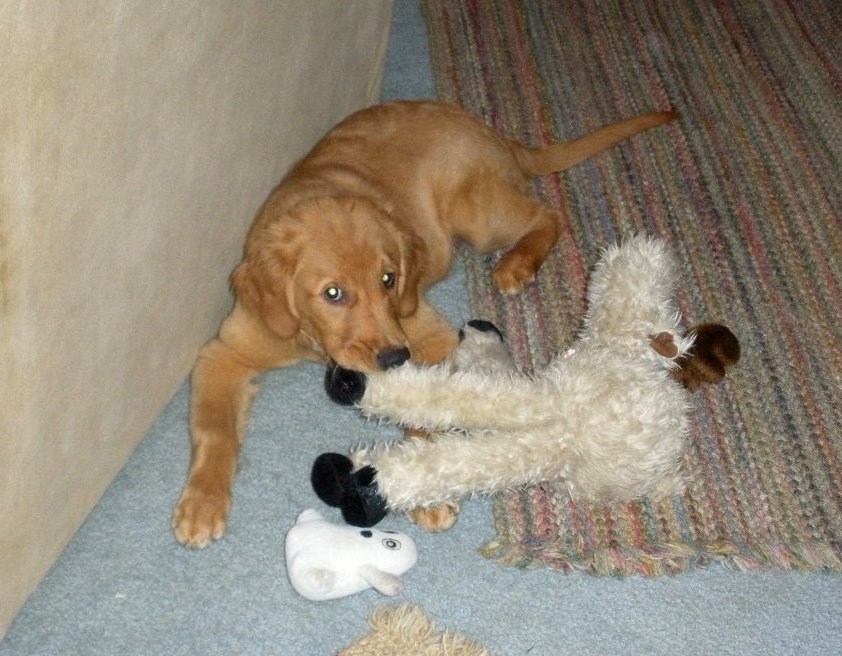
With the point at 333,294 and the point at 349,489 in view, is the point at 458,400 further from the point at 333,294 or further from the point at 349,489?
the point at 333,294

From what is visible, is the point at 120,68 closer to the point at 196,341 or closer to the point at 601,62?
the point at 196,341

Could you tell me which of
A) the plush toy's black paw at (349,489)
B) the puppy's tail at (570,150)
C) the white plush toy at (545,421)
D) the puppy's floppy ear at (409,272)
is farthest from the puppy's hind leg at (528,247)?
the plush toy's black paw at (349,489)

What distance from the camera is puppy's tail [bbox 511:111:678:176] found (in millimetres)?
3061

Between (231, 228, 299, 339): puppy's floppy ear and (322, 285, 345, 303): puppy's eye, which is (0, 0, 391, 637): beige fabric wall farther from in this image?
(322, 285, 345, 303): puppy's eye

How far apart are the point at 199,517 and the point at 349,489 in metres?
0.37

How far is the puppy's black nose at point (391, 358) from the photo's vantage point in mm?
2148

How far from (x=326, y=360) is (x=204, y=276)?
0.35m

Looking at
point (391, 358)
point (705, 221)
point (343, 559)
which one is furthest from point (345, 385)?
point (705, 221)

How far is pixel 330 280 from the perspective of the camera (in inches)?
86.4

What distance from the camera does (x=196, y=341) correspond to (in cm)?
240

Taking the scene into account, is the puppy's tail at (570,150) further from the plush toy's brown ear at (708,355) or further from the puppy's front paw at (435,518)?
the puppy's front paw at (435,518)

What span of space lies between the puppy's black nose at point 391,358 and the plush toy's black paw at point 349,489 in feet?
0.77

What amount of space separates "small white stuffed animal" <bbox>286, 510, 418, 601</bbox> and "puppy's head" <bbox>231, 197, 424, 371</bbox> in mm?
374

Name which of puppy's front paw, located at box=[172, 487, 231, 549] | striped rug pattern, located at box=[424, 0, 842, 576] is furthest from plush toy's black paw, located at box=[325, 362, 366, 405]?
striped rug pattern, located at box=[424, 0, 842, 576]
